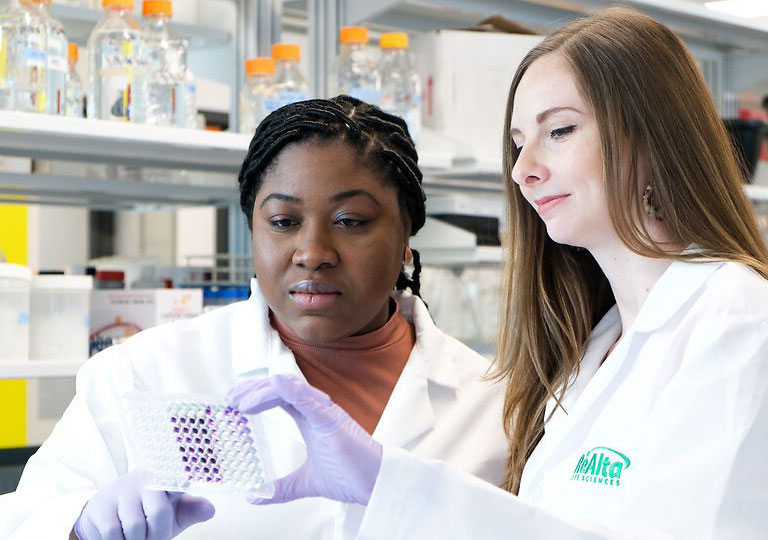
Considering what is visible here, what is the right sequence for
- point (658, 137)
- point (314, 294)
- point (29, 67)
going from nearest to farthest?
point (658, 137)
point (314, 294)
point (29, 67)

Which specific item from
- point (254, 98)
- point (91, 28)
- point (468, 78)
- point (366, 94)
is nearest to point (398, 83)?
point (468, 78)

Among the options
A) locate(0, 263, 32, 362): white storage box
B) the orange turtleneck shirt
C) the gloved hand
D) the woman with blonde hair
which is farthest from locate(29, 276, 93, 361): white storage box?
the gloved hand

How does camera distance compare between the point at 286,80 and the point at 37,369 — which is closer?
the point at 37,369

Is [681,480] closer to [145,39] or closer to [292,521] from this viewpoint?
[292,521]

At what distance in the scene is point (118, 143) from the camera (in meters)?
1.94

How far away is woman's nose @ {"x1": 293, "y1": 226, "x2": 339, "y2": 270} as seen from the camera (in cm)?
131

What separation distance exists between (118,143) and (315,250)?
804mm

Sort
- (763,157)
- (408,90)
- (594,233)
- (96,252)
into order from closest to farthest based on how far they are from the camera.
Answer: (594,233) → (408,90) → (763,157) → (96,252)

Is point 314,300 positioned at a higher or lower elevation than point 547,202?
lower

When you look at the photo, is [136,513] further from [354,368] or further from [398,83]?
[398,83]

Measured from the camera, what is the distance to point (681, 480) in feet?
3.41

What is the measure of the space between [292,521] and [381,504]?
0.39 m

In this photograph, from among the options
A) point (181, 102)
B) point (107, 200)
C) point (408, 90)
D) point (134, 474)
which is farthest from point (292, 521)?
point (107, 200)

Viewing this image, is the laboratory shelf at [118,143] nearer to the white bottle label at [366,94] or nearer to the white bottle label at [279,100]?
the white bottle label at [279,100]
